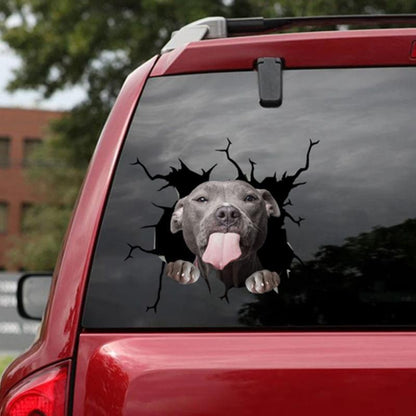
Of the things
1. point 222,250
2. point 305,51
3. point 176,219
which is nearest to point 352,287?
point 222,250

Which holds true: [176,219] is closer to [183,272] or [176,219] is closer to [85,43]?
[183,272]

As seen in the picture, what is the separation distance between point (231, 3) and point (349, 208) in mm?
17665

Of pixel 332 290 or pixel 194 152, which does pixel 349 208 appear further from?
pixel 194 152

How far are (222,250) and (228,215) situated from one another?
0.09 metres

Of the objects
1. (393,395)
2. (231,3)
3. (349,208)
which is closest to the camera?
(393,395)

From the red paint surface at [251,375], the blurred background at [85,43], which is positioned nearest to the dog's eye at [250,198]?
the red paint surface at [251,375]

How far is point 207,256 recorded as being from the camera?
7.20 ft

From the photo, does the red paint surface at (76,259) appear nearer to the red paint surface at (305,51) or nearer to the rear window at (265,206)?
the rear window at (265,206)

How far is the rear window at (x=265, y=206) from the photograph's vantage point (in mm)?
2125

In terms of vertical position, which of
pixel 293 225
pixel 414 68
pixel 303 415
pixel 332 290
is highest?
pixel 414 68

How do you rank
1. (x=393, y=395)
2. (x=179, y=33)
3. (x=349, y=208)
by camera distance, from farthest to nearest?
(x=179, y=33) → (x=349, y=208) → (x=393, y=395)

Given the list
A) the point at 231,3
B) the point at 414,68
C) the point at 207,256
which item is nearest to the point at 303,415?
the point at 207,256

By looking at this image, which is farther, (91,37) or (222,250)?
(91,37)

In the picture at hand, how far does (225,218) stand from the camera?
2.24 meters
